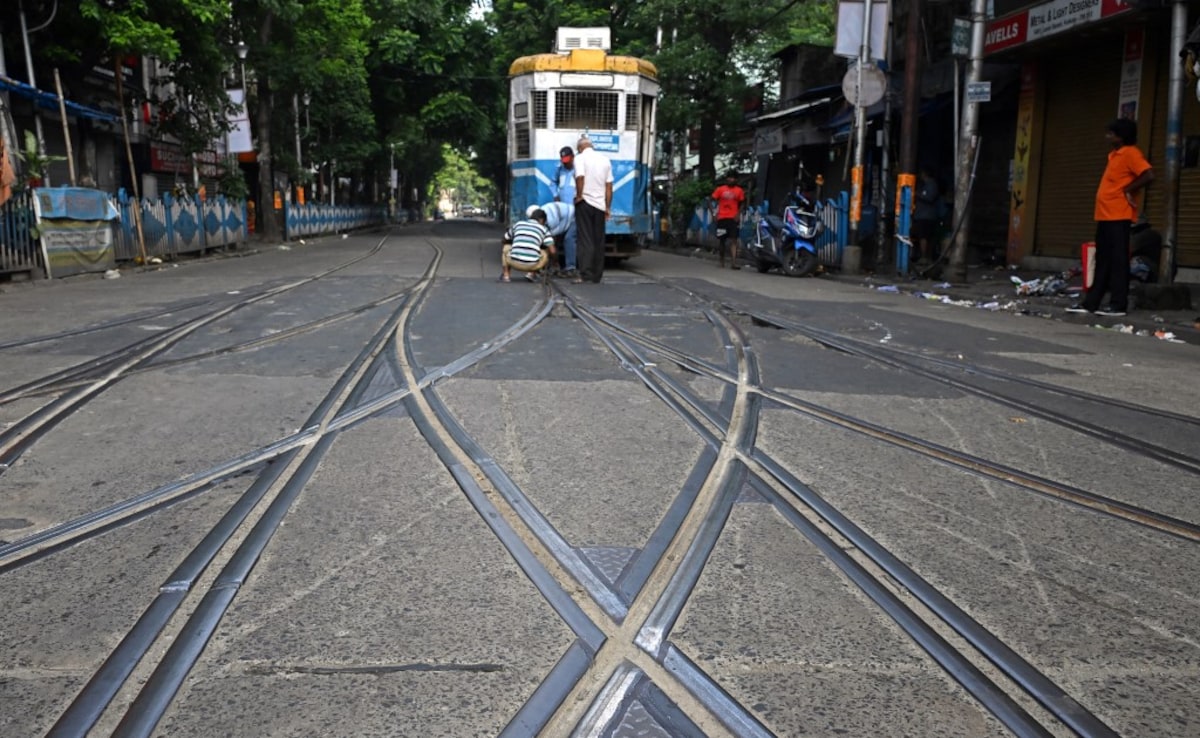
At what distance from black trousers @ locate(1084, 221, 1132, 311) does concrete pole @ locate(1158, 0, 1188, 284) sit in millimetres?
932

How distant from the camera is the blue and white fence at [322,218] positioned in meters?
32.4

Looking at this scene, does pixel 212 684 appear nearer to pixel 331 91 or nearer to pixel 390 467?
pixel 390 467

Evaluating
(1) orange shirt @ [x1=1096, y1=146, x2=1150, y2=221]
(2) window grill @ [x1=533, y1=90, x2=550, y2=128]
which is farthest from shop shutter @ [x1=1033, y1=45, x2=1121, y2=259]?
(2) window grill @ [x1=533, y1=90, x2=550, y2=128]

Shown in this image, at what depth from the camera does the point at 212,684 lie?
8.03ft

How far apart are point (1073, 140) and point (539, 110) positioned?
28.3 ft

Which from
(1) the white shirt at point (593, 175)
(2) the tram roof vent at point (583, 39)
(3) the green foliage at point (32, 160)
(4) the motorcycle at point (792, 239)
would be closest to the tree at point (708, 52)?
(4) the motorcycle at point (792, 239)

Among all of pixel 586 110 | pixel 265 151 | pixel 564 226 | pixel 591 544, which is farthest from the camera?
pixel 265 151

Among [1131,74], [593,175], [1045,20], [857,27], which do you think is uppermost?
[857,27]

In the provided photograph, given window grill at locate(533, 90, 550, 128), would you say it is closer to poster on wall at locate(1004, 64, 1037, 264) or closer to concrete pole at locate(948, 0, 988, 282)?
concrete pole at locate(948, 0, 988, 282)

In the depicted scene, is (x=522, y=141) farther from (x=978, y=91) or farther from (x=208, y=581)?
(x=208, y=581)

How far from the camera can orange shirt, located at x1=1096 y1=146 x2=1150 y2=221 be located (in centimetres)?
1006

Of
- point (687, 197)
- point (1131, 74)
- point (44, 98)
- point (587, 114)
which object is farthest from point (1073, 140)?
point (44, 98)

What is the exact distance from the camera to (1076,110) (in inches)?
624

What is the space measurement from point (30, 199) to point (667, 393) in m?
12.4
